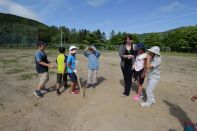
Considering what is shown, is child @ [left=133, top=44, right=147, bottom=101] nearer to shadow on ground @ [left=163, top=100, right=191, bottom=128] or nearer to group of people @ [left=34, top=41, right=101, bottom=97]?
shadow on ground @ [left=163, top=100, right=191, bottom=128]

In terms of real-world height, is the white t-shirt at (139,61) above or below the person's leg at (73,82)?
above

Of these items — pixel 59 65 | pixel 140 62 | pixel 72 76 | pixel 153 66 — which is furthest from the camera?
pixel 72 76

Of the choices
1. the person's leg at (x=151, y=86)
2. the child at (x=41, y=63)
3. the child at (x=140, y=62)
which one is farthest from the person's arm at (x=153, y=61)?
the child at (x=41, y=63)

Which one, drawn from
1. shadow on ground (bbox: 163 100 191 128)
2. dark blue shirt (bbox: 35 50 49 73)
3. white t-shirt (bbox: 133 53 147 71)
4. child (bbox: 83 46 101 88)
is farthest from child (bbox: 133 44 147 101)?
dark blue shirt (bbox: 35 50 49 73)

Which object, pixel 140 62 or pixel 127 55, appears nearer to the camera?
pixel 127 55

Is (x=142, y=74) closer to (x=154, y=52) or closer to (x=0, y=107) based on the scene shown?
(x=154, y=52)

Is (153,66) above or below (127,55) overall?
below

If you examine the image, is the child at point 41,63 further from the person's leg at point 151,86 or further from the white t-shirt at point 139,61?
the person's leg at point 151,86

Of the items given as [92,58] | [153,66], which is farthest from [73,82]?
[153,66]

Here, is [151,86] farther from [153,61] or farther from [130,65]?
[130,65]

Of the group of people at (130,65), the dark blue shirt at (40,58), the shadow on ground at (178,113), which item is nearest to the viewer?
the shadow on ground at (178,113)

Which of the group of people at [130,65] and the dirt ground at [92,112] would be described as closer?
the dirt ground at [92,112]

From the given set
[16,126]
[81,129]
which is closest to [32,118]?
[16,126]

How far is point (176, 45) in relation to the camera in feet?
205
